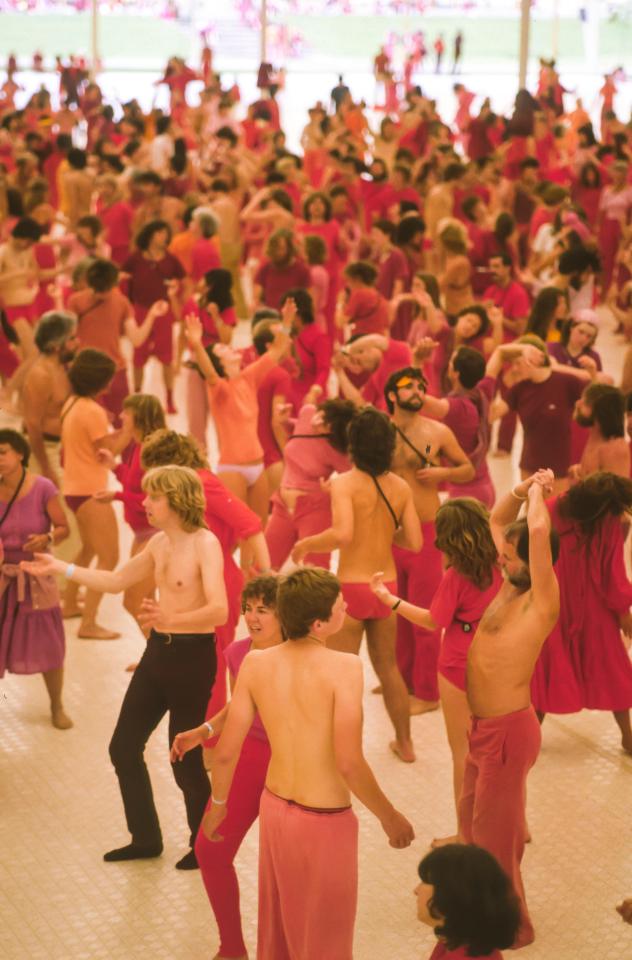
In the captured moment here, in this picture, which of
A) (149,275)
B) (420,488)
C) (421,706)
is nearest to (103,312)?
(149,275)

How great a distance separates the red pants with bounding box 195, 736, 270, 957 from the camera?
3621 mm

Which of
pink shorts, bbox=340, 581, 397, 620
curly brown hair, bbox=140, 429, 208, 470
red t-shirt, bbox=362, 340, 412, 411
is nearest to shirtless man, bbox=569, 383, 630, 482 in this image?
pink shorts, bbox=340, 581, 397, 620

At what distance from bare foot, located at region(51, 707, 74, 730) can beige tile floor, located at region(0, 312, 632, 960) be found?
0.10 feet

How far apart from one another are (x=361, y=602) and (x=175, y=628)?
0.87m

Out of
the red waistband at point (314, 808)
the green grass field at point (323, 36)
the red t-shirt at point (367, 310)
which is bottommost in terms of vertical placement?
the red waistband at point (314, 808)

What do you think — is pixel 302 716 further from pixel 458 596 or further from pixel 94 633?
pixel 94 633

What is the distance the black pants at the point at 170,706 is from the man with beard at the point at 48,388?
250 centimetres

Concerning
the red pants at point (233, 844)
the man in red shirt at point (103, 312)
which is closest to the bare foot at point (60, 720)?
the red pants at point (233, 844)

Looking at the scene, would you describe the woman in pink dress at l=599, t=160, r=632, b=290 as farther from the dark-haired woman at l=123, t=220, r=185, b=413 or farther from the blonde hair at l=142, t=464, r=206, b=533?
the blonde hair at l=142, t=464, r=206, b=533

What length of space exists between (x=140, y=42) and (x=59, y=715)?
31.6 metres

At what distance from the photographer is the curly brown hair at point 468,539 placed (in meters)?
4.02

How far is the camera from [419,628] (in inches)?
215

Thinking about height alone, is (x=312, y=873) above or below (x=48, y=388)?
below

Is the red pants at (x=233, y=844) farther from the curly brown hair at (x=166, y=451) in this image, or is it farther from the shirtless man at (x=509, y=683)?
the curly brown hair at (x=166, y=451)
